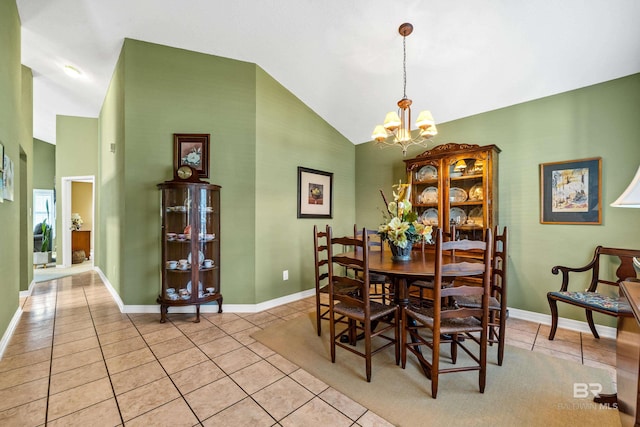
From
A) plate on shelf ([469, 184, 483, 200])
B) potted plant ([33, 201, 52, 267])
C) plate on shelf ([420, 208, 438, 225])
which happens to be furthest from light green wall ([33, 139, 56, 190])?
plate on shelf ([469, 184, 483, 200])

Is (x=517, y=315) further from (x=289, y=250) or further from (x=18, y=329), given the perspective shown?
(x=18, y=329)

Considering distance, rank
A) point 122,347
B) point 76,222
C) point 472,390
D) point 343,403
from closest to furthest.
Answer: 1. point 343,403
2. point 472,390
3. point 122,347
4. point 76,222

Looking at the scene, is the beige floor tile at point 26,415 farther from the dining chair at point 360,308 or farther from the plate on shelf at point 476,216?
the plate on shelf at point 476,216

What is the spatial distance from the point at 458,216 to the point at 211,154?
306 cm

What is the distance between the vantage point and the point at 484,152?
3.13m

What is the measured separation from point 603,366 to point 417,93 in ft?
10.1

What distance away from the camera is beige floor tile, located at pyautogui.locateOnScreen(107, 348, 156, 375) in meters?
2.10

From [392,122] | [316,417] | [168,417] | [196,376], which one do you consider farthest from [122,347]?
[392,122]

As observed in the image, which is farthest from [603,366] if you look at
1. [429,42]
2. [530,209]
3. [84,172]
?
[84,172]

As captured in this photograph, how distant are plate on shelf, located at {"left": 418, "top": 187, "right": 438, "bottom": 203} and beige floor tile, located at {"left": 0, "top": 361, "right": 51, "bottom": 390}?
13.0ft

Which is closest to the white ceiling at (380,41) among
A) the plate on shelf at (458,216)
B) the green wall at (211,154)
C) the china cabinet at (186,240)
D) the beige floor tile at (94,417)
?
the green wall at (211,154)

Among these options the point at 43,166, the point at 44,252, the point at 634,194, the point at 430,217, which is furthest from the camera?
the point at 43,166

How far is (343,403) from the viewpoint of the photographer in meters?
1.72

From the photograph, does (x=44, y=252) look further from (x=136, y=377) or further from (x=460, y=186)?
(x=460, y=186)
